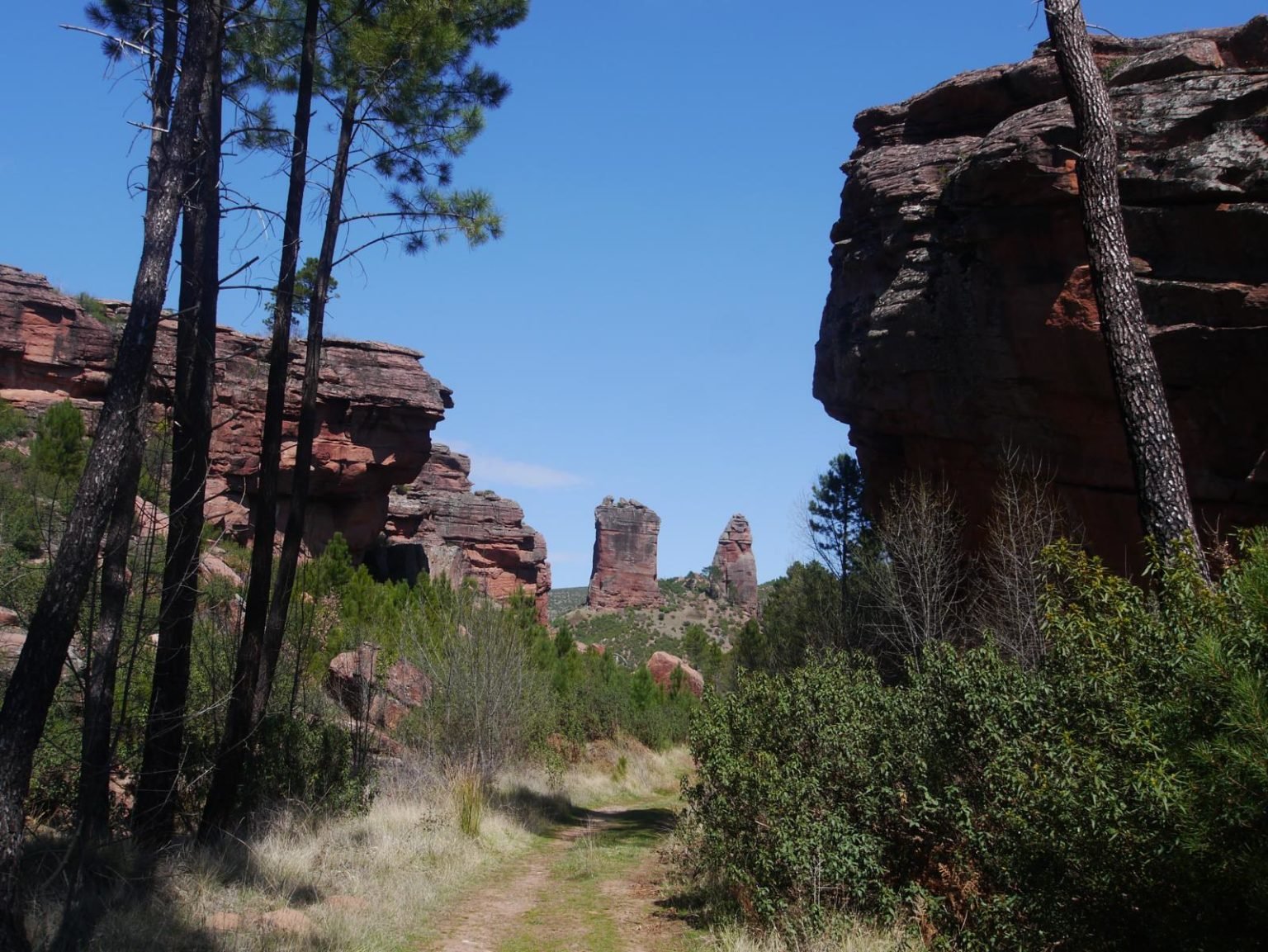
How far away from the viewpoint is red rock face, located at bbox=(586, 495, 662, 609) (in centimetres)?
8344

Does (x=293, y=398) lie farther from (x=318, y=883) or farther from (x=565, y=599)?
(x=565, y=599)

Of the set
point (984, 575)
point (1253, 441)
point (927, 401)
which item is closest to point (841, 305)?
point (927, 401)

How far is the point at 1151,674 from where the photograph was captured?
4992 millimetres

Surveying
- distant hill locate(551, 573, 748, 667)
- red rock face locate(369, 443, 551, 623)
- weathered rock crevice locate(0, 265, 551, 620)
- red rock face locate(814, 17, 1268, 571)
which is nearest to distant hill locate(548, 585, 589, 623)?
distant hill locate(551, 573, 748, 667)

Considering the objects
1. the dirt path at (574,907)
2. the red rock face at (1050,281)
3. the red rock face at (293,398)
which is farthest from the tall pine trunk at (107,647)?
the red rock face at (293,398)

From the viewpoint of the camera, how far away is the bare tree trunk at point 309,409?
11117 mm

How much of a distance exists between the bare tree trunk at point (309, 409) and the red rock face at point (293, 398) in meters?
19.8

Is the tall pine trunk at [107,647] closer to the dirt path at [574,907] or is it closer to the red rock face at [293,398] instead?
the dirt path at [574,907]

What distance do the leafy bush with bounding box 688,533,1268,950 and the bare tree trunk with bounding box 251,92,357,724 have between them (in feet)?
17.1

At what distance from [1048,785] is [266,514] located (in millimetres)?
8429

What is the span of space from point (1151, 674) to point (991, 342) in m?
15.0

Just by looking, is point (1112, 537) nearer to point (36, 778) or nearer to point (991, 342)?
point (991, 342)

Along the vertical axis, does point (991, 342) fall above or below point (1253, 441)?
above

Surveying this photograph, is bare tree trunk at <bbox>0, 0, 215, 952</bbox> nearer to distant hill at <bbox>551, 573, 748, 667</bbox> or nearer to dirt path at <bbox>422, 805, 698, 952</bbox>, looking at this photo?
dirt path at <bbox>422, 805, 698, 952</bbox>
